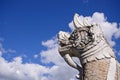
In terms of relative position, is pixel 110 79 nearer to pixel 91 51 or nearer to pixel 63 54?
pixel 91 51

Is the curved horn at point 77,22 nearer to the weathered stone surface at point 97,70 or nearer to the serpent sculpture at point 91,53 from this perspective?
the serpent sculpture at point 91,53

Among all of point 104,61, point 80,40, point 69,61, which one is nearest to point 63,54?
point 69,61

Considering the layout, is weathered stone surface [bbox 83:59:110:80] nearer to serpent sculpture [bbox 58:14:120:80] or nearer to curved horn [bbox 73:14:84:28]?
→ serpent sculpture [bbox 58:14:120:80]

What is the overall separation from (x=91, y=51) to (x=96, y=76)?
85 cm

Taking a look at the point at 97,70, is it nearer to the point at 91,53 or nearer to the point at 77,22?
the point at 91,53

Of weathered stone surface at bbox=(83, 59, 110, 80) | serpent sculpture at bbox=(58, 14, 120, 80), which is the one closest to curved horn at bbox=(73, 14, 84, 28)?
serpent sculpture at bbox=(58, 14, 120, 80)

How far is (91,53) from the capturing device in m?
10.6

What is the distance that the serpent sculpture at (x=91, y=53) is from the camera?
10281 mm

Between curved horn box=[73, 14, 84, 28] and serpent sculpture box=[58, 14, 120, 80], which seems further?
curved horn box=[73, 14, 84, 28]

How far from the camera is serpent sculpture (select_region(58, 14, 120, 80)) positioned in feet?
33.7

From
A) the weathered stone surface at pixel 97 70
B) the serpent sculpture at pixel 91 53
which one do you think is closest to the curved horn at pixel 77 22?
the serpent sculpture at pixel 91 53

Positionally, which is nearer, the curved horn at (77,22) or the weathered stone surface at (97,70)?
the weathered stone surface at (97,70)

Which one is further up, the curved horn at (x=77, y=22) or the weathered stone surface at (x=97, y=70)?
the curved horn at (x=77, y=22)

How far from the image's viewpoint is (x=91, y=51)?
34.8ft
